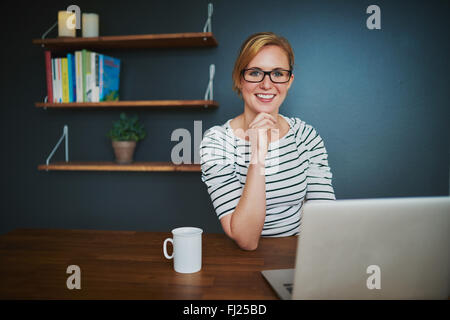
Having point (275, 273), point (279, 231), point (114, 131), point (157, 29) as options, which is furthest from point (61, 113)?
point (275, 273)

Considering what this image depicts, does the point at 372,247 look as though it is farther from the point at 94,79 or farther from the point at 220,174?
the point at 94,79

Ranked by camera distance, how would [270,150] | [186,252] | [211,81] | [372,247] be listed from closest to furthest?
[372,247] < [186,252] < [270,150] < [211,81]

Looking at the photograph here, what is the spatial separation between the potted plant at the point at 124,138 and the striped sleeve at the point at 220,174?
0.84 metres

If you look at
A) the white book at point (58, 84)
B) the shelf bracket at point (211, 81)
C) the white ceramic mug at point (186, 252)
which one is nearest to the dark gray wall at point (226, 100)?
the shelf bracket at point (211, 81)

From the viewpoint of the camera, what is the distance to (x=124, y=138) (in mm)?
2107

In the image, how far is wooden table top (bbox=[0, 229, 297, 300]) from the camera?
0.85m

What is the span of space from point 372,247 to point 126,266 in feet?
2.33

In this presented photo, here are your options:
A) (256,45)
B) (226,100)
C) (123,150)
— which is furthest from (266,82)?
(123,150)

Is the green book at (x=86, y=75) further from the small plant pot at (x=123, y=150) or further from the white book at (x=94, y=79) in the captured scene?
the small plant pot at (x=123, y=150)

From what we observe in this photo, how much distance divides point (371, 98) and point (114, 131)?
1661 millimetres

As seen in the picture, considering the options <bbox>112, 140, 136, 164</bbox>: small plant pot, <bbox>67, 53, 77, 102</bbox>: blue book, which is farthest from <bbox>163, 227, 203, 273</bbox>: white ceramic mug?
<bbox>67, 53, 77, 102</bbox>: blue book

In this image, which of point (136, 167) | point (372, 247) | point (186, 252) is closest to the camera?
point (372, 247)

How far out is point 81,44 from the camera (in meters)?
2.11
